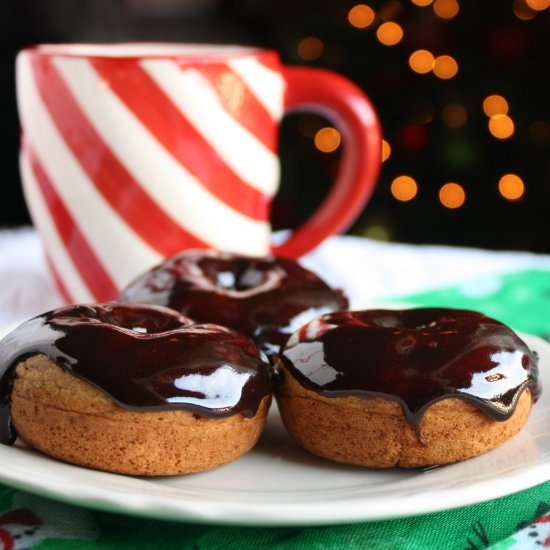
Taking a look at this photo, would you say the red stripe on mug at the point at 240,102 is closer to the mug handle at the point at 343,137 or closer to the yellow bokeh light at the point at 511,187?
the mug handle at the point at 343,137

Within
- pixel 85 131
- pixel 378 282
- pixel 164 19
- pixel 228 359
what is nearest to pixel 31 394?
pixel 228 359

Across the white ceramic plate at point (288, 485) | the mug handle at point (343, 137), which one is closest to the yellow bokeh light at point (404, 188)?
the mug handle at point (343, 137)

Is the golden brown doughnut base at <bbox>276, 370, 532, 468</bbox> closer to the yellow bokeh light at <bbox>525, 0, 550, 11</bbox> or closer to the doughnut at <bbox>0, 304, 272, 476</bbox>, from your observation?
the doughnut at <bbox>0, 304, 272, 476</bbox>

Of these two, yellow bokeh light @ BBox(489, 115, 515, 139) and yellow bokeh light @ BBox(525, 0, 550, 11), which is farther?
yellow bokeh light @ BBox(489, 115, 515, 139)

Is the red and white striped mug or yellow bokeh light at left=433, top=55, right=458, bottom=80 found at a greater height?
yellow bokeh light at left=433, top=55, right=458, bottom=80

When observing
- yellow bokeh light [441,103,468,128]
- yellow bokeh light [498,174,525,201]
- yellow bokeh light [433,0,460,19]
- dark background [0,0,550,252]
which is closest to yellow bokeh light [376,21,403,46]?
dark background [0,0,550,252]

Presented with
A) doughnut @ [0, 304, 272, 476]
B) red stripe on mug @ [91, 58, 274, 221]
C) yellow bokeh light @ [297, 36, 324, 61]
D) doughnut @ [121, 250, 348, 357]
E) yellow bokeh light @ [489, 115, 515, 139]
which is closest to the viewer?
doughnut @ [0, 304, 272, 476]

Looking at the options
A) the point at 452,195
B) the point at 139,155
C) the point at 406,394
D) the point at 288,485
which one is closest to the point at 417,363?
the point at 406,394

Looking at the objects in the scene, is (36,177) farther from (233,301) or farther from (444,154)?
(444,154)
